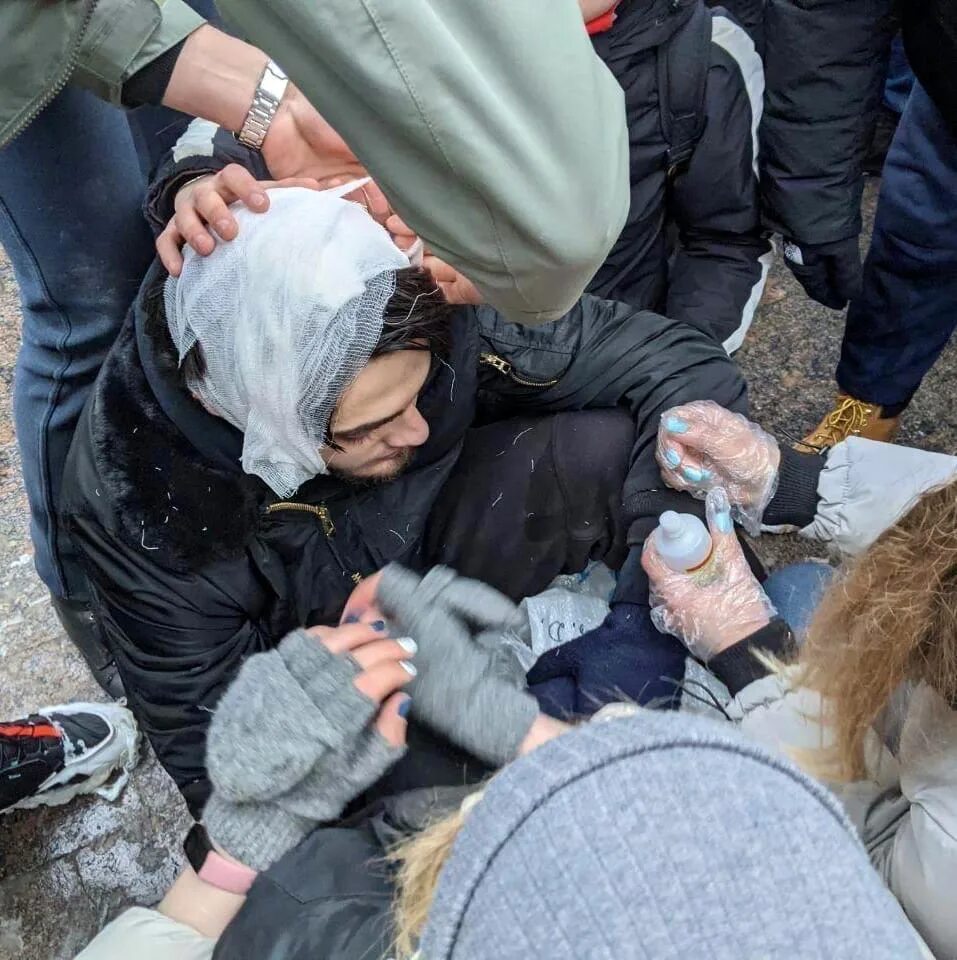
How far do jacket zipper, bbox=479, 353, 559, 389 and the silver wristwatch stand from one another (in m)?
0.56

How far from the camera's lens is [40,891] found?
194 cm

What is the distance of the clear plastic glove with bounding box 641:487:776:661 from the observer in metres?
1.61

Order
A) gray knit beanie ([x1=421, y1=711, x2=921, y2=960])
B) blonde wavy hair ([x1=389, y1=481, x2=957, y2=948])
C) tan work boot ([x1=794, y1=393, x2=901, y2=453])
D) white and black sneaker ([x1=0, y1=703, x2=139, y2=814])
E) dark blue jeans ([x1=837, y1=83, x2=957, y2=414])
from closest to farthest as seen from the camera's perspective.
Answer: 1. gray knit beanie ([x1=421, y1=711, x2=921, y2=960])
2. blonde wavy hair ([x1=389, y1=481, x2=957, y2=948])
3. white and black sneaker ([x1=0, y1=703, x2=139, y2=814])
4. dark blue jeans ([x1=837, y1=83, x2=957, y2=414])
5. tan work boot ([x1=794, y1=393, x2=901, y2=453])

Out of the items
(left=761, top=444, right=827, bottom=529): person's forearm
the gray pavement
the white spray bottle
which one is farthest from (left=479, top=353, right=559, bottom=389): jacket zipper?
Result: the gray pavement

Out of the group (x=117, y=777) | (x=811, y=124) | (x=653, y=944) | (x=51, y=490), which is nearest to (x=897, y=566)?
(x=653, y=944)

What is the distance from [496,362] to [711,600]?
23.8 inches

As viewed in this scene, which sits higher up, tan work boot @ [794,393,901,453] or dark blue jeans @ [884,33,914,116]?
dark blue jeans @ [884,33,914,116]

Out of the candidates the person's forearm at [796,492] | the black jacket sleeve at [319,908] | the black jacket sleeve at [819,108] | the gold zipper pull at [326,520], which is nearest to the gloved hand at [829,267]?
the black jacket sleeve at [819,108]

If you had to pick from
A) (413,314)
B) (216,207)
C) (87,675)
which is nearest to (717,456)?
(413,314)

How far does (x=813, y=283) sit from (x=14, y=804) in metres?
2.16

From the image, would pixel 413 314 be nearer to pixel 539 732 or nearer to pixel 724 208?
pixel 539 732

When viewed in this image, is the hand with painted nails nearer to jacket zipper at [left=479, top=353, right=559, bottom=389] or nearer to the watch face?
the watch face

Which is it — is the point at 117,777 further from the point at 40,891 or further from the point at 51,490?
the point at 51,490

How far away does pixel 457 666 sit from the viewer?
130 cm
